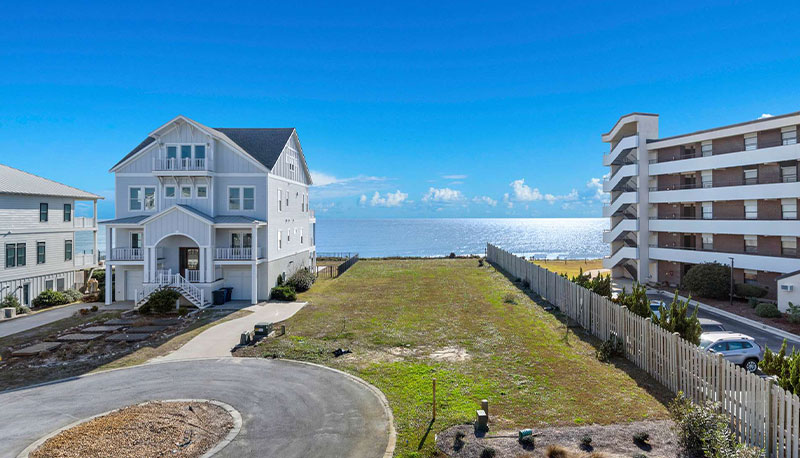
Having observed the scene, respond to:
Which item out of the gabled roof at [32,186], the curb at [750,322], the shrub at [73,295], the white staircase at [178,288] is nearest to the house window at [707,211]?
the curb at [750,322]

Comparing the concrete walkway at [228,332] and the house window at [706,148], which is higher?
the house window at [706,148]

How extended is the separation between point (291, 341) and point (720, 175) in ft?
119

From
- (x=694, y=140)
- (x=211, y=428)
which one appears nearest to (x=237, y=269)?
(x=211, y=428)

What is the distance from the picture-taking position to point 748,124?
31953 millimetres

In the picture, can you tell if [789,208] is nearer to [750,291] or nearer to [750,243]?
[750,243]

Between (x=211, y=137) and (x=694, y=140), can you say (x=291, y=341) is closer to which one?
(x=211, y=137)

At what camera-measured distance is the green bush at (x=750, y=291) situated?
30109mm

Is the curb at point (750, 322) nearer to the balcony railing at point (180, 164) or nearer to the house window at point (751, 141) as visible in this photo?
the house window at point (751, 141)

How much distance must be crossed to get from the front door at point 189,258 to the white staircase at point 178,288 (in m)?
2.11

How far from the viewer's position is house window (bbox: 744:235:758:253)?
3231cm

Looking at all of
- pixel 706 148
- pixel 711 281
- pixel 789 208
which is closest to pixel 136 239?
pixel 711 281

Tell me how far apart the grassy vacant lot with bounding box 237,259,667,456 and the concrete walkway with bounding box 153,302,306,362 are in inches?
46.5

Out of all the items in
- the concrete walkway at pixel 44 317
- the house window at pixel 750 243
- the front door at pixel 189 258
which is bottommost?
the concrete walkway at pixel 44 317

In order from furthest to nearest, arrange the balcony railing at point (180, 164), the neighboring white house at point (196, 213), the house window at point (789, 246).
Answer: the house window at point (789, 246), the balcony railing at point (180, 164), the neighboring white house at point (196, 213)
